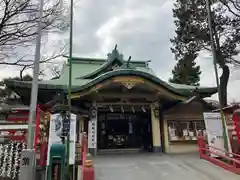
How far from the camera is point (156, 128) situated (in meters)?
13.0

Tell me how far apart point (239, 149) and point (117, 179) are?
249 inches

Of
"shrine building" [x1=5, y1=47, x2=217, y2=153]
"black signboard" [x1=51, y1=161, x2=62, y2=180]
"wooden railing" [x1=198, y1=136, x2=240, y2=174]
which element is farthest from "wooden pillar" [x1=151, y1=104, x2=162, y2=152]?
"black signboard" [x1=51, y1=161, x2=62, y2=180]

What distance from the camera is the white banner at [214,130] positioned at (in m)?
10.1

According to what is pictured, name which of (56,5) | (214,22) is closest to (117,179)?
(56,5)

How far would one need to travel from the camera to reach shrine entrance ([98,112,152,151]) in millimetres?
14211

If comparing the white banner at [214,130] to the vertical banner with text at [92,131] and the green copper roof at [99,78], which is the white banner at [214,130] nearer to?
the green copper roof at [99,78]

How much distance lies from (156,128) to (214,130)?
343 cm

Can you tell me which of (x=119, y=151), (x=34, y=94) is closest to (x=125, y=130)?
(x=119, y=151)

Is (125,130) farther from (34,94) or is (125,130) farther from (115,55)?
(34,94)

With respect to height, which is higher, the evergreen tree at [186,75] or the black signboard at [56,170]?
the evergreen tree at [186,75]

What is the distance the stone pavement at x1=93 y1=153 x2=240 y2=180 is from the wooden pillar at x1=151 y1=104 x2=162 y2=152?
227 centimetres

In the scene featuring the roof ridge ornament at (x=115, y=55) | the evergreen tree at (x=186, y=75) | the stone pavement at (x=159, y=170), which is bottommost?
the stone pavement at (x=159, y=170)

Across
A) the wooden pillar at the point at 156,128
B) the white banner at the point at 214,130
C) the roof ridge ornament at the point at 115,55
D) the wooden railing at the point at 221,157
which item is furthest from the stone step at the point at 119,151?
the roof ridge ornament at the point at 115,55

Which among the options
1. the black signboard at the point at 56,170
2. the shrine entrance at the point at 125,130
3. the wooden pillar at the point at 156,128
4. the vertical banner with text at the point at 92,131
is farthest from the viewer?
the shrine entrance at the point at 125,130
